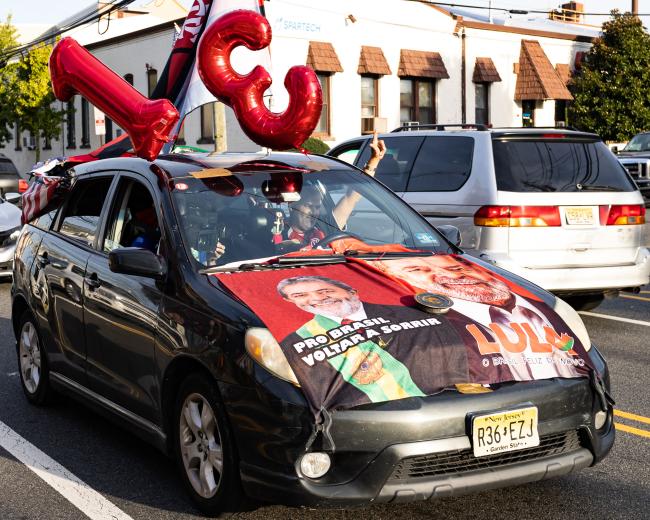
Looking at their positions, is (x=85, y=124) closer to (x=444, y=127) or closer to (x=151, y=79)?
(x=151, y=79)

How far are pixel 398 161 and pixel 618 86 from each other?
27.7 metres

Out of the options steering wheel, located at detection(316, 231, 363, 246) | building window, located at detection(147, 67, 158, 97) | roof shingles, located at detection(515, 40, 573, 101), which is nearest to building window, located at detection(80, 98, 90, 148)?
building window, located at detection(147, 67, 158, 97)

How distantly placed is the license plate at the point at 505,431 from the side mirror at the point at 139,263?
182 centimetres

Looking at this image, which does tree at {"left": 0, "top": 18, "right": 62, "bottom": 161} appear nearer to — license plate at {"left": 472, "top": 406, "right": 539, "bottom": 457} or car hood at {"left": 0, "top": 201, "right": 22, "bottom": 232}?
car hood at {"left": 0, "top": 201, "right": 22, "bottom": 232}

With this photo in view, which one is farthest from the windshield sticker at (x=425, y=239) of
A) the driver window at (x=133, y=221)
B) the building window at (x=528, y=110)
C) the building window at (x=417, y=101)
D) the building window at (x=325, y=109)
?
the building window at (x=528, y=110)

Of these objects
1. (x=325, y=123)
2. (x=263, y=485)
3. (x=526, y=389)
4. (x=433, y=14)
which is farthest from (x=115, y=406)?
(x=433, y=14)

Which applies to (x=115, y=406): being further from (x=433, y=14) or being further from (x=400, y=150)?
(x=433, y=14)

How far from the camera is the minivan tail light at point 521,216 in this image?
29.3 ft

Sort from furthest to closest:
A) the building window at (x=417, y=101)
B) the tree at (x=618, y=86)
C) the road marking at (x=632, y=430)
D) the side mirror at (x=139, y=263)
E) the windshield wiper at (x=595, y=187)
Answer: the tree at (x=618, y=86) < the building window at (x=417, y=101) < the windshield wiper at (x=595, y=187) < the road marking at (x=632, y=430) < the side mirror at (x=139, y=263)

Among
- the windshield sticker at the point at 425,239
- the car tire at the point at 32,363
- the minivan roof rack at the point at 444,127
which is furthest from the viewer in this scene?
the minivan roof rack at the point at 444,127

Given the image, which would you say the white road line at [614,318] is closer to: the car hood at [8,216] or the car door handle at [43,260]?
the car door handle at [43,260]

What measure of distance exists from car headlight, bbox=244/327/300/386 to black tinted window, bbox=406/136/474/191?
17.7 feet

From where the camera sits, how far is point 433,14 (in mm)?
32812

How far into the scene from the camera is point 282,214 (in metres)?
5.60
